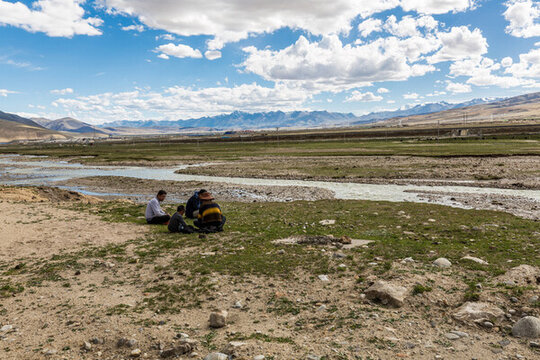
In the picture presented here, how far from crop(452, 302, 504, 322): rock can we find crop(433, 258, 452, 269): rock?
266 centimetres

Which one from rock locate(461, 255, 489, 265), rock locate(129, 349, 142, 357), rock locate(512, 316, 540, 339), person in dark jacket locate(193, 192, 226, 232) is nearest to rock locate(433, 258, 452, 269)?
rock locate(461, 255, 489, 265)

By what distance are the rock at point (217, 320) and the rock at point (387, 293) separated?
380cm

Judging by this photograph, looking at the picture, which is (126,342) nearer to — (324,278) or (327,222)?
(324,278)

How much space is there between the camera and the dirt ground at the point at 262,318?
668 centimetres

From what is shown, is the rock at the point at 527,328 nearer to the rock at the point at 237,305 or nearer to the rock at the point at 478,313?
the rock at the point at 478,313

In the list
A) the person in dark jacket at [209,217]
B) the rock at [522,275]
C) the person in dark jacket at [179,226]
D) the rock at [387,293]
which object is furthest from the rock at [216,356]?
the person in dark jacket at [179,226]

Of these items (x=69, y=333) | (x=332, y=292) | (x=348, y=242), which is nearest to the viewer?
(x=69, y=333)

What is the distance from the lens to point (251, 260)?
1201 centimetres

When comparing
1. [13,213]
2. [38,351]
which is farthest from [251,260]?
[13,213]

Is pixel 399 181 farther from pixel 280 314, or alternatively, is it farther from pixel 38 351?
pixel 38 351

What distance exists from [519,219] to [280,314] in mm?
16335

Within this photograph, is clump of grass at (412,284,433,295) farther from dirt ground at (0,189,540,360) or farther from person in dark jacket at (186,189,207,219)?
person in dark jacket at (186,189,207,219)

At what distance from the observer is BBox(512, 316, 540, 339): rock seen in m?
6.81

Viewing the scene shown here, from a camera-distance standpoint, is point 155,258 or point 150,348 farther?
point 155,258
